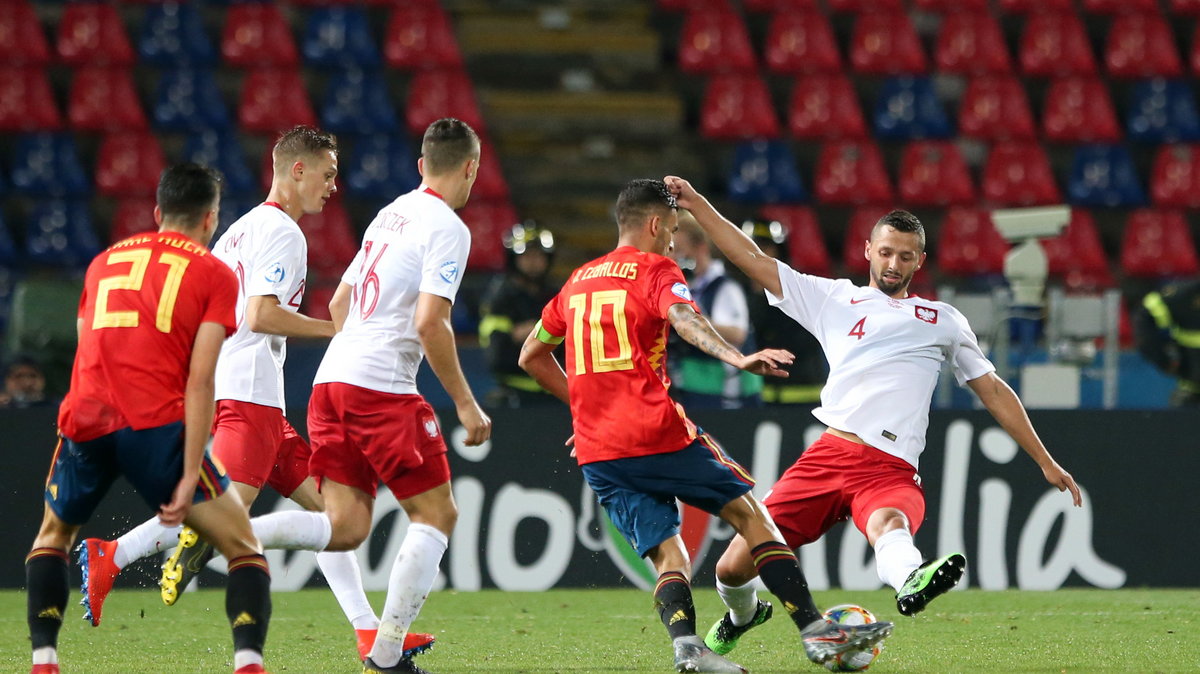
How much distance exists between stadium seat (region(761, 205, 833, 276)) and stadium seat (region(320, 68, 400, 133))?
3.21m

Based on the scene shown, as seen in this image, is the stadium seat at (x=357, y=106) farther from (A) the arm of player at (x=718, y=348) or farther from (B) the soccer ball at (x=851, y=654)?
(B) the soccer ball at (x=851, y=654)

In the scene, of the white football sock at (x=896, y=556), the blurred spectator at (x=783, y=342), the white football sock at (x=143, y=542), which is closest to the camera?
the white football sock at (x=896, y=556)

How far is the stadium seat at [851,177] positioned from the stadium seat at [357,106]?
3564mm

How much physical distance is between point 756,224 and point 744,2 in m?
5.30

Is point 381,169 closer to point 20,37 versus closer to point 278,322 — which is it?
point 20,37

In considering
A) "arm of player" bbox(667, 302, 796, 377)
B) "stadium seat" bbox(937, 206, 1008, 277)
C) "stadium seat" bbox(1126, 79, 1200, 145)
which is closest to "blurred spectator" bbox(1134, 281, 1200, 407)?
"stadium seat" bbox(937, 206, 1008, 277)

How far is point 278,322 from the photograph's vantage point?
5410 mm

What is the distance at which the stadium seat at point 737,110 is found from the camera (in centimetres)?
1325

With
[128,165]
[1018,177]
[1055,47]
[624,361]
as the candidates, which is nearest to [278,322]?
[624,361]

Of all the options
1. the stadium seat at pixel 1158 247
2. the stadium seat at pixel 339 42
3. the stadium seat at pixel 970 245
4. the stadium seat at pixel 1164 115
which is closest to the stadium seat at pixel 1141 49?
the stadium seat at pixel 1164 115

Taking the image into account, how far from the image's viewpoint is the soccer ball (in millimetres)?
5008

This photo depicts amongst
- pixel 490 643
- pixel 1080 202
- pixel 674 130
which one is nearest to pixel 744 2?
pixel 674 130

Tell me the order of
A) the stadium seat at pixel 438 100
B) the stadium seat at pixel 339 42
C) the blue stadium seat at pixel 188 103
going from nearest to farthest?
the blue stadium seat at pixel 188 103, the stadium seat at pixel 438 100, the stadium seat at pixel 339 42

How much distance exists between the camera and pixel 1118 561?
836 cm
